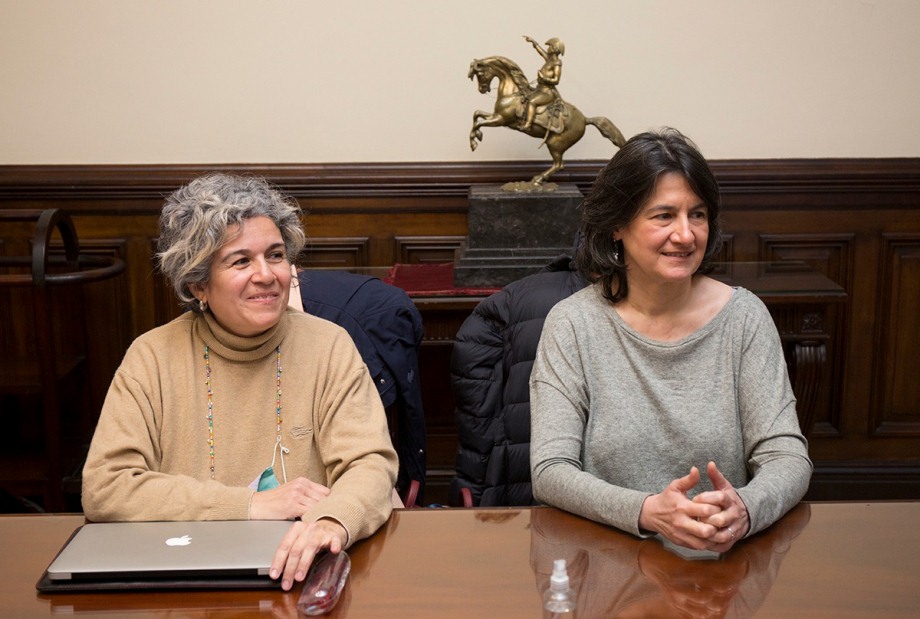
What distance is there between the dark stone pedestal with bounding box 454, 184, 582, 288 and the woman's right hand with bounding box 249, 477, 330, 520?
1.51 meters

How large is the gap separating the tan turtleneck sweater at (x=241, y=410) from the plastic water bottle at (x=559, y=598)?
1.49ft

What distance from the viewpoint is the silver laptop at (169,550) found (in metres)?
1.48

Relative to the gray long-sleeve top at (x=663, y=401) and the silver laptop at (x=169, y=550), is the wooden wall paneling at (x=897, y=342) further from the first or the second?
the silver laptop at (x=169, y=550)

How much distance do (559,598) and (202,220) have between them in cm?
94

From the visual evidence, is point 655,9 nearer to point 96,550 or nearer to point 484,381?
point 484,381

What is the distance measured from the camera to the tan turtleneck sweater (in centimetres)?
184

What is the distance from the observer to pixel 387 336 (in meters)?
2.34

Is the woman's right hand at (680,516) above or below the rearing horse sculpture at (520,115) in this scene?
below

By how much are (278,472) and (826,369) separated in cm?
243

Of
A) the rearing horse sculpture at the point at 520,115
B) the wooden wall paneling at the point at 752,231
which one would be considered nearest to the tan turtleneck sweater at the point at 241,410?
the rearing horse sculpture at the point at 520,115

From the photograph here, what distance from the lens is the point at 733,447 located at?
6.31ft

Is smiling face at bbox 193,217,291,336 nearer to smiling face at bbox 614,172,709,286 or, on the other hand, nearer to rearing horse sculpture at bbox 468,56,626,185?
smiling face at bbox 614,172,709,286

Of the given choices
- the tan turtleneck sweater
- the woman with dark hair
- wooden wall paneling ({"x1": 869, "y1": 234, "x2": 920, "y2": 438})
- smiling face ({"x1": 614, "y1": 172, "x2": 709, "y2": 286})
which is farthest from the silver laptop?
wooden wall paneling ({"x1": 869, "y1": 234, "x2": 920, "y2": 438})

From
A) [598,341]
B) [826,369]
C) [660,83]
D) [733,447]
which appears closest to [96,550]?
[598,341]
